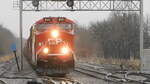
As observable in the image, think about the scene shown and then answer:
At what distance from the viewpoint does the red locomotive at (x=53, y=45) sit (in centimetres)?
1980

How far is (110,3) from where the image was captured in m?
33.2

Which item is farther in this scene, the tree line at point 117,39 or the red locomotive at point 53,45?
the tree line at point 117,39

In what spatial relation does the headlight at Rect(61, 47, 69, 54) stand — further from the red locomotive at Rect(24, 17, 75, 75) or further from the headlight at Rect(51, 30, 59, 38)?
the headlight at Rect(51, 30, 59, 38)

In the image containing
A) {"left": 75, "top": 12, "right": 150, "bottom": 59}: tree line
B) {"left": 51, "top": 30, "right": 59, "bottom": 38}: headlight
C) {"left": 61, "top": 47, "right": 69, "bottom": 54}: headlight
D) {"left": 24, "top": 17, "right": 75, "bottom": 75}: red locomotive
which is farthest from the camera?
{"left": 75, "top": 12, "right": 150, "bottom": 59}: tree line

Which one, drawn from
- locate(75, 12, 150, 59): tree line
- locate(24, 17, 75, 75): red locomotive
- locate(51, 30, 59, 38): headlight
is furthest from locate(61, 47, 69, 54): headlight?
locate(75, 12, 150, 59): tree line

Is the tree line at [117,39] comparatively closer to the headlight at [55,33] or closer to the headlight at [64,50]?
the headlight at [55,33]

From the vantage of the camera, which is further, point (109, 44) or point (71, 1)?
point (109, 44)

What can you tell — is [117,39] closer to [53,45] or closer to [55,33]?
[55,33]

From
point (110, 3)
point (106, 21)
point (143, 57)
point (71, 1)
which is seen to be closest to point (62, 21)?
point (71, 1)

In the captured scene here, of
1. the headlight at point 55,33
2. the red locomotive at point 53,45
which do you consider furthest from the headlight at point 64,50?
the headlight at point 55,33

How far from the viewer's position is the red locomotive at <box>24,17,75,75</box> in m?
19.8

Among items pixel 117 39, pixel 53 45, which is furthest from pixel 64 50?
pixel 117 39

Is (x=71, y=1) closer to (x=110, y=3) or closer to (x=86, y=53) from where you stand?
(x=110, y=3)

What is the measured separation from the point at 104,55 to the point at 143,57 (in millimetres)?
36444
